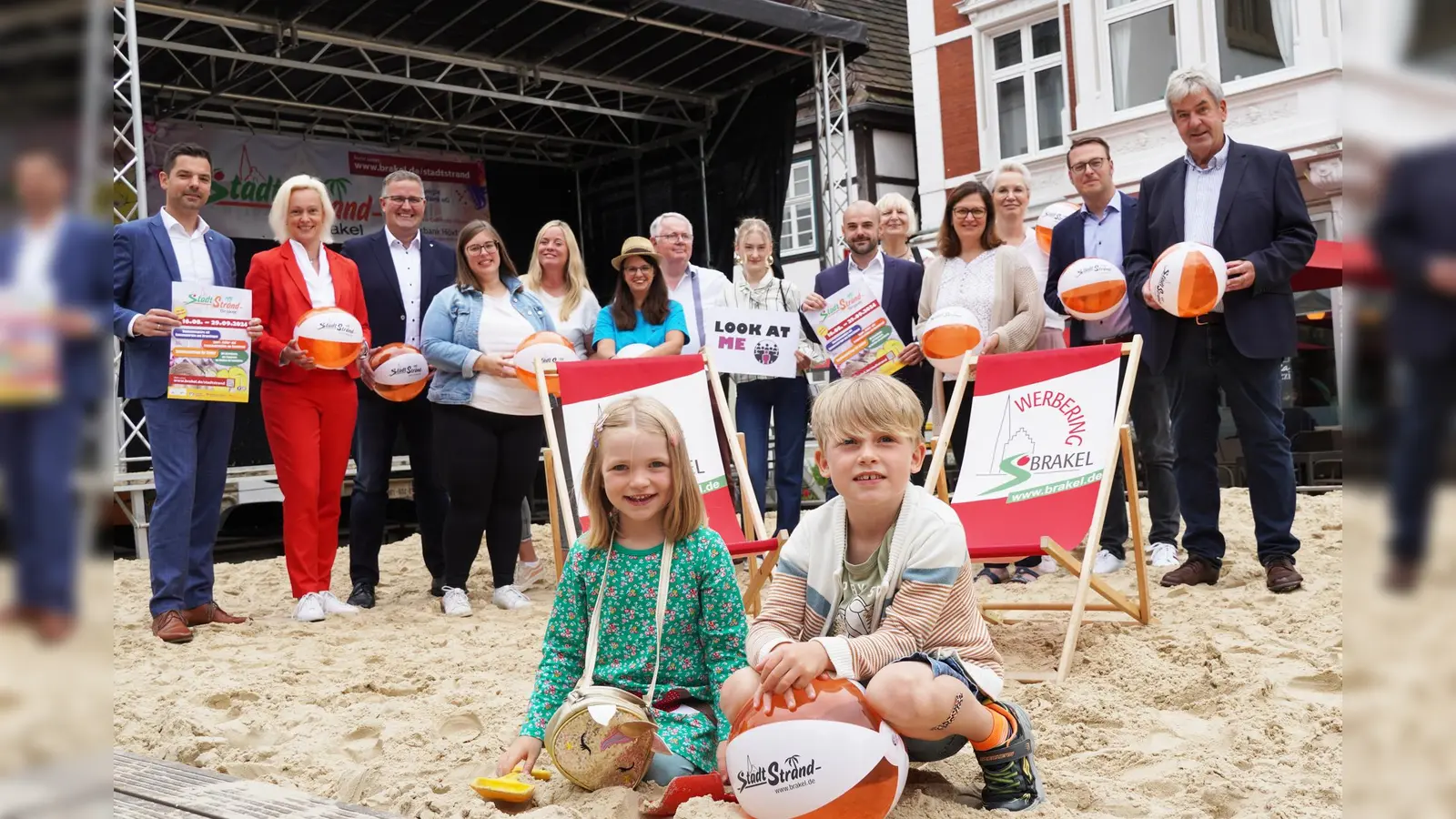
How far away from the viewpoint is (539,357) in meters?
4.48

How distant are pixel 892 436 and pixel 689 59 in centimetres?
928

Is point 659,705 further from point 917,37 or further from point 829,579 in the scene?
point 917,37

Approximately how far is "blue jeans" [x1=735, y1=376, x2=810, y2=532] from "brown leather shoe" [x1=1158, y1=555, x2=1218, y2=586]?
1.79 meters

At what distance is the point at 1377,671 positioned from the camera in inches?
11.5

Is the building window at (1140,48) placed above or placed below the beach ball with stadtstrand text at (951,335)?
above

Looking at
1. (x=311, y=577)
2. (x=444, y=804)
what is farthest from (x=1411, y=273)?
(x=311, y=577)

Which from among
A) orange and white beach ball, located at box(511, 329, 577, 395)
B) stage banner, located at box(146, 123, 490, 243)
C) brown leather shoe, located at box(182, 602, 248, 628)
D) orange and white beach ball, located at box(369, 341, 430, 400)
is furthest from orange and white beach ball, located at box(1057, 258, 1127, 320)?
stage banner, located at box(146, 123, 490, 243)

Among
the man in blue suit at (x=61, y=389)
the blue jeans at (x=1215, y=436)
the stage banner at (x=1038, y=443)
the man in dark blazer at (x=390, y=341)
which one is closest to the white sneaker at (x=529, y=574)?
the man in dark blazer at (x=390, y=341)

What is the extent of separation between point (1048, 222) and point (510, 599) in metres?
3.06

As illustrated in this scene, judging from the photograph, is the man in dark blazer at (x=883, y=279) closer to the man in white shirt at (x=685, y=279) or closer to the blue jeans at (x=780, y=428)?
the blue jeans at (x=780, y=428)

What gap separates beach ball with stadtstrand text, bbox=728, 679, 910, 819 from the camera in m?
1.95

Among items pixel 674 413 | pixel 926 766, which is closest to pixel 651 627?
pixel 926 766

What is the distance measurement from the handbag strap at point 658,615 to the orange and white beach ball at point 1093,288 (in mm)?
2546

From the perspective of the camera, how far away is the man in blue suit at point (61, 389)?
271 mm
